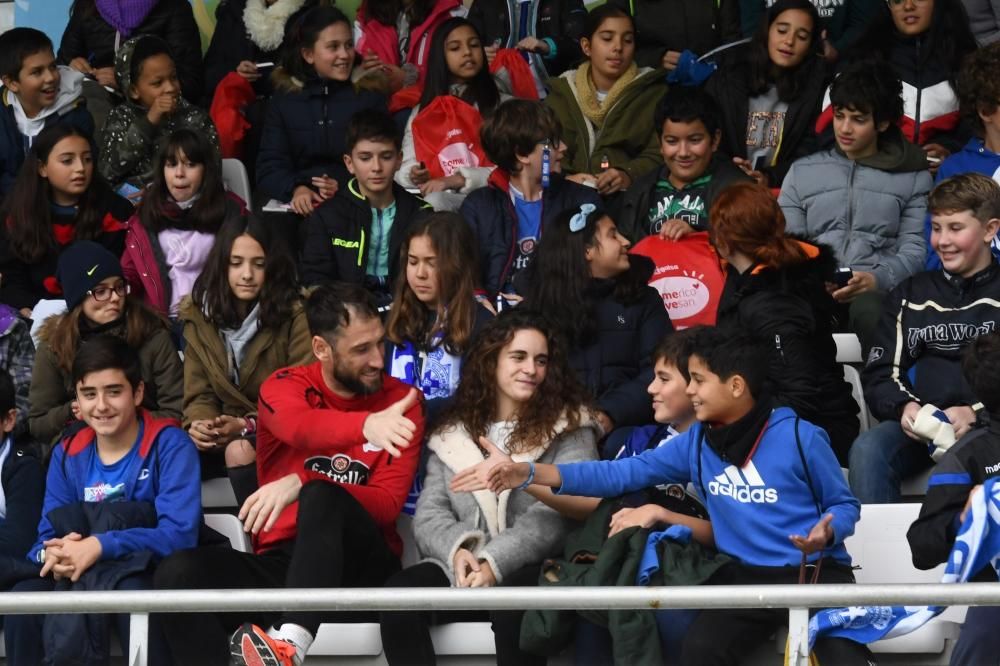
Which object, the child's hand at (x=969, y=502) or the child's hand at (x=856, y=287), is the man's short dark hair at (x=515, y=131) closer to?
the child's hand at (x=856, y=287)

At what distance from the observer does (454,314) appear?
5.85m

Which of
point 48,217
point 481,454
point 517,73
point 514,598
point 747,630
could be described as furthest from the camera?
point 517,73

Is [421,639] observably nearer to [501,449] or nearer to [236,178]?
[501,449]

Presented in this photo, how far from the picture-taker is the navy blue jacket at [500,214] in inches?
254

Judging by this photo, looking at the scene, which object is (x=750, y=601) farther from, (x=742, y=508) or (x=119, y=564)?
(x=119, y=564)

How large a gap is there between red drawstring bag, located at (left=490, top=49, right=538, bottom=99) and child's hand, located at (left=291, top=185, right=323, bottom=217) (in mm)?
1019

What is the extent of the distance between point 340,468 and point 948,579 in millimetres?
1788

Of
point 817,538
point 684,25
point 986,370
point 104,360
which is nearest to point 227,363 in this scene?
point 104,360

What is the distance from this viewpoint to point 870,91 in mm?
6391

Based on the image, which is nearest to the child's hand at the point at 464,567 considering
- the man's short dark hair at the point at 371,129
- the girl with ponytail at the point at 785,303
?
the girl with ponytail at the point at 785,303

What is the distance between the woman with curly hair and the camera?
5.00 m

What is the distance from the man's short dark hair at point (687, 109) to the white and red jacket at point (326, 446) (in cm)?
181

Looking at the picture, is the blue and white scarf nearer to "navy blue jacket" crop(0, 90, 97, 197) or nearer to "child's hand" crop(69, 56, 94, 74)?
"navy blue jacket" crop(0, 90, 97, 197)

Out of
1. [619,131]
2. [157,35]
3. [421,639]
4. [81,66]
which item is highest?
[157,35]
